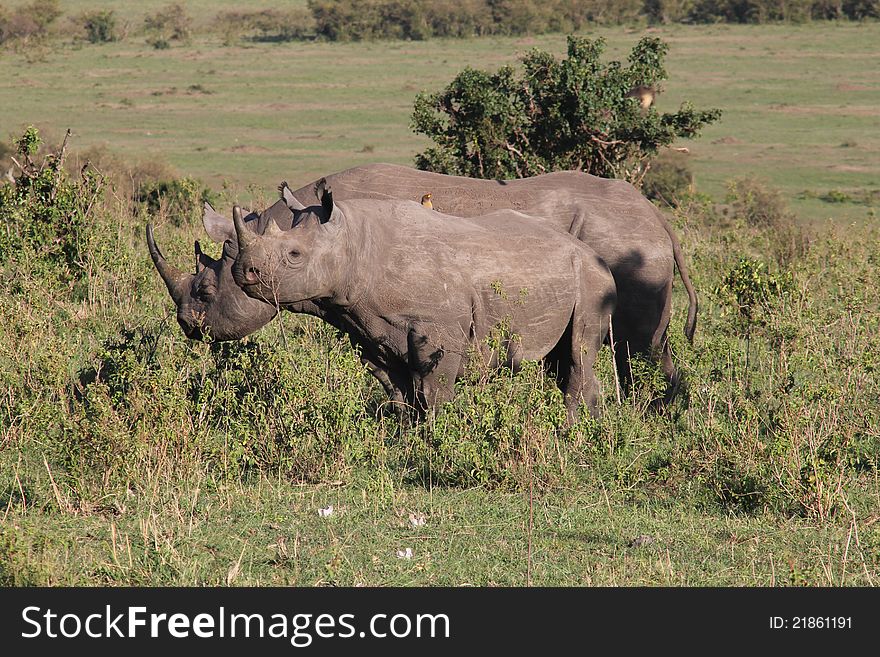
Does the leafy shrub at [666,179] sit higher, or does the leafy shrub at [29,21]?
the leafy shrub at [29,21]

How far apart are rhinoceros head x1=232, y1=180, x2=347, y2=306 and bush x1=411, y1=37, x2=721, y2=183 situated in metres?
5.51

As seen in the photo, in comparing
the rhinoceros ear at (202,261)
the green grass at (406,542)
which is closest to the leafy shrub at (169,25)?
the rhinoceros ear at (202,261)

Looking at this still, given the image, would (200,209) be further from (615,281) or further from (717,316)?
(615,281)

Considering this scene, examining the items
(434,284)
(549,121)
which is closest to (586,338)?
(434,284)

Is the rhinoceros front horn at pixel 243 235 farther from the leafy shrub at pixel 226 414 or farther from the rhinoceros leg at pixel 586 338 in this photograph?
the rhinoceros leg at pixel 586 338

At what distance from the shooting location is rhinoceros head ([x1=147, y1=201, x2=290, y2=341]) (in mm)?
7434

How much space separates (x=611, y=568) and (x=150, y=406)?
262 cm

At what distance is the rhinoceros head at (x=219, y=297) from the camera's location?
293 inches

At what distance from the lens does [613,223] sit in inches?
338

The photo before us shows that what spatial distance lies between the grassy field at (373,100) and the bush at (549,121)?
741 centimetres

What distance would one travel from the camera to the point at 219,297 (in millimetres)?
7488

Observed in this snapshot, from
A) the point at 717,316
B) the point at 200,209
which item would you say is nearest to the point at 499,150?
the point at 717,316

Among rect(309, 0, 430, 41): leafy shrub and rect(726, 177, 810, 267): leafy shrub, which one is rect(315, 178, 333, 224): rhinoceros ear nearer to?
rect(726, 177, 810, 267): leafy shrub

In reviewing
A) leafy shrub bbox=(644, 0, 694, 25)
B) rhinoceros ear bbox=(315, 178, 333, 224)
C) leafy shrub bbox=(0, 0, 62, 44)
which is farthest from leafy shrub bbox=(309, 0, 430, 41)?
rhinoceros ear bbox=(315, 178, 333, 224)
